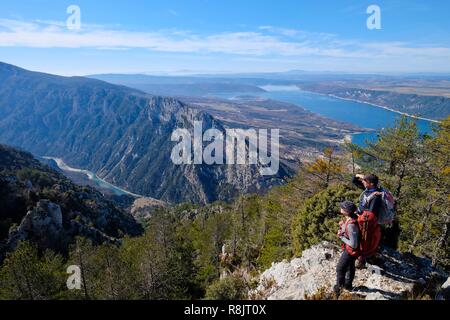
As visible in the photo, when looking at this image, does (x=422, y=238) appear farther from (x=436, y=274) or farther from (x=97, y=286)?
(x=97, y=286)

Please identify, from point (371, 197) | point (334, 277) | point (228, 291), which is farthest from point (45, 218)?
point (371, 197)

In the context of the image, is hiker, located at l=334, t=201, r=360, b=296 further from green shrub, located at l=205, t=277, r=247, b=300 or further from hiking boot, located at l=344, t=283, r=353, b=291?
green shrub, located at l=205, t=277, r=247, b=300

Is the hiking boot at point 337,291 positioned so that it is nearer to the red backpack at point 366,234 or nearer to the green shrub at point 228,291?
the red backpack at point 366,234

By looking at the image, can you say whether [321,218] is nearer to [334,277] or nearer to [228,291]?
[334,277]

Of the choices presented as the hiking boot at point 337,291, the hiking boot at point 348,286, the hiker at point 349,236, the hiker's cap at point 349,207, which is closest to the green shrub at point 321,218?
the hiking boot at point 348,286

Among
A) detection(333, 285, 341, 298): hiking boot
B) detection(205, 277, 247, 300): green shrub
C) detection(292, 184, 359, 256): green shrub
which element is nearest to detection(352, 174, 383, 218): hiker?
detection(333, 285, 341, 298): hiking boot
